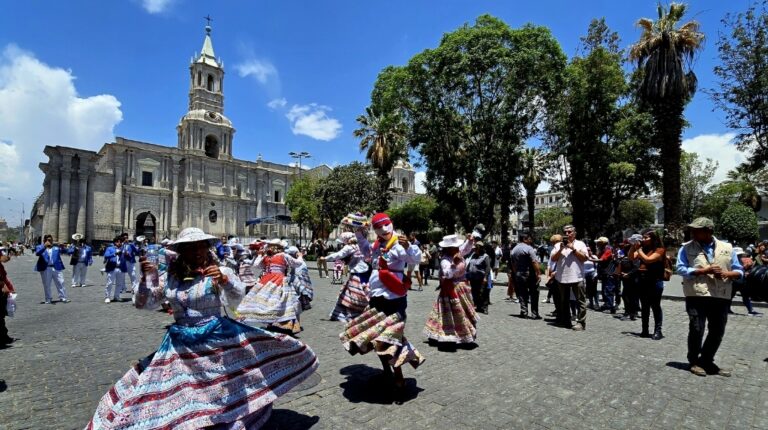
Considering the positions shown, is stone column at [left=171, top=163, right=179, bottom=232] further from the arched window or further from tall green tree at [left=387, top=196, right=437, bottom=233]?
tall green tree at [left=387, top=196, right=437, bottom=233]

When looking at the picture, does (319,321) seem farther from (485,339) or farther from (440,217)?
(440,217)

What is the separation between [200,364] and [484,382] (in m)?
3.31

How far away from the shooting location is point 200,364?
3.35 meters

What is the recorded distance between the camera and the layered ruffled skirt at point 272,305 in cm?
739

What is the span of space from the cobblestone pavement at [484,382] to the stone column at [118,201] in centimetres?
4804

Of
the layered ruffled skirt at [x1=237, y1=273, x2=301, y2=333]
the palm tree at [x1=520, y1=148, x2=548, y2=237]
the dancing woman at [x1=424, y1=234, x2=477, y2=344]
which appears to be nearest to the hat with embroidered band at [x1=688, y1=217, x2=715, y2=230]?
the dancing woman at [x1=424, y1=234, x2=477, y2=344]

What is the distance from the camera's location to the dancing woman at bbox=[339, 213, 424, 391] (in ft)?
14.8

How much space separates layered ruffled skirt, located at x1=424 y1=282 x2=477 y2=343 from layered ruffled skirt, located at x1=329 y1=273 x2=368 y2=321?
Result: 3.92ft

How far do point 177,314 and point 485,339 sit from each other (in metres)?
5.52

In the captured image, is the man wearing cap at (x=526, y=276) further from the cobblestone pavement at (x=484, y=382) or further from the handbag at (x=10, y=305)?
the handbag at (x=10, y=305)

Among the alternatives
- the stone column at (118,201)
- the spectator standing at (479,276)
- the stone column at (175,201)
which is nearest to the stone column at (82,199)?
the stone column at (118,201)

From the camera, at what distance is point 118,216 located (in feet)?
166

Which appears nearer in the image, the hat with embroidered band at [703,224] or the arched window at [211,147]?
the hat with embroidered band at [703,224]

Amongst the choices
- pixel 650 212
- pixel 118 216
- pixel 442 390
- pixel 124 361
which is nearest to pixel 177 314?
pixel 442 390
